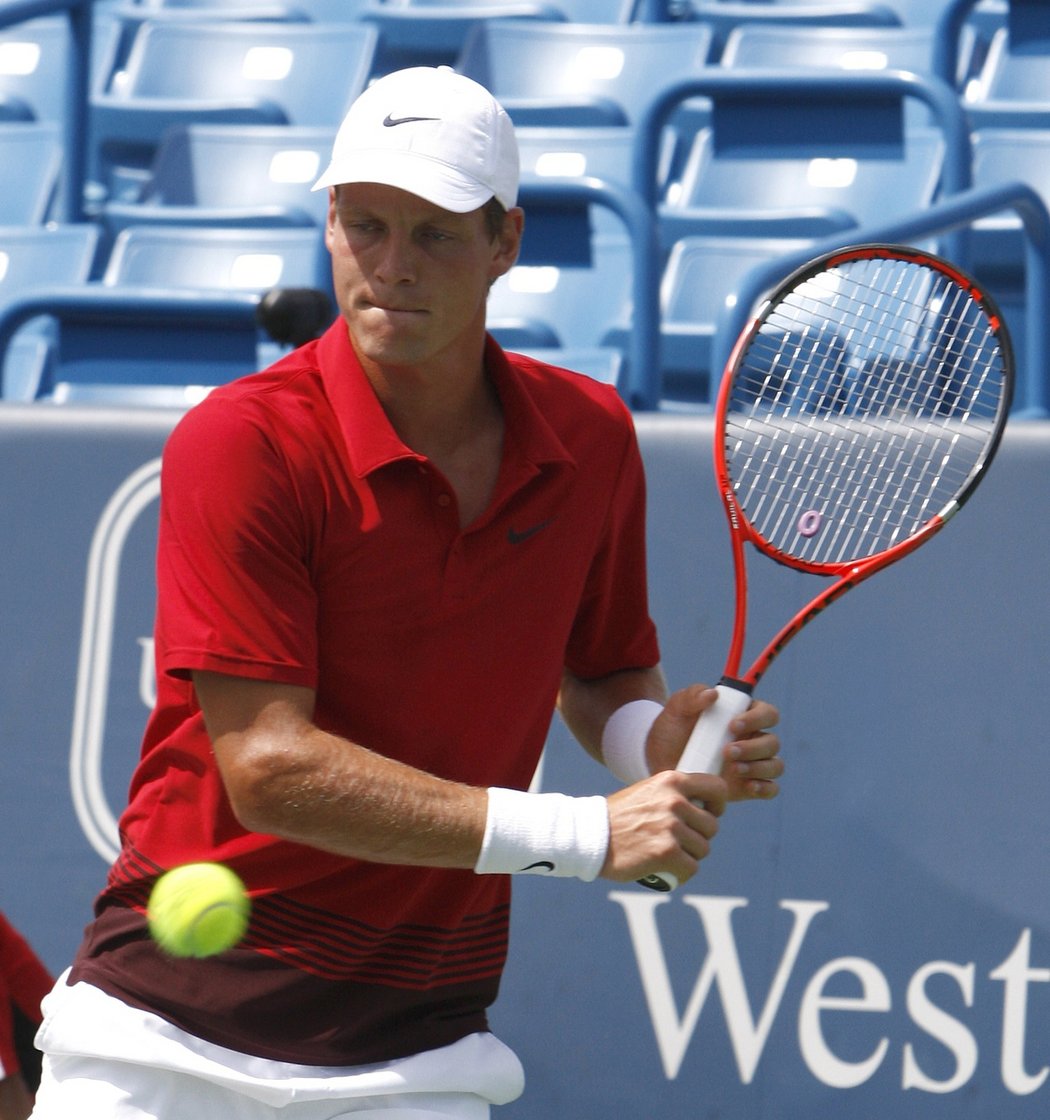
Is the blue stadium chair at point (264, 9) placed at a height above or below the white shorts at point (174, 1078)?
above

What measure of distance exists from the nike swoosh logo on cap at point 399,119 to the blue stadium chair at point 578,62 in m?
3.99

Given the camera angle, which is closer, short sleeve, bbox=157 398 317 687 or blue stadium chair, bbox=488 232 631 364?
short sleeve, bbox=157 398 317 687

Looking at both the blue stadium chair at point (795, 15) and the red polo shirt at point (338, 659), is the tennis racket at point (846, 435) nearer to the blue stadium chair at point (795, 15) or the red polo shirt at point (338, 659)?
the red polo shirt at point (338, 659)

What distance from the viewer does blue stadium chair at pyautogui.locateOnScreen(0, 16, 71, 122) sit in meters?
6.94

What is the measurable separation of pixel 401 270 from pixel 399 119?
18cm

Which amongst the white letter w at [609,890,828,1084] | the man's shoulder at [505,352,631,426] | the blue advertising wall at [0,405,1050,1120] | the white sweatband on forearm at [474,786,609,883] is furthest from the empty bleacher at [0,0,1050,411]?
the white sweatband on forearm at [474,786,609,883]

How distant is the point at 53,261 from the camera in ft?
19.0

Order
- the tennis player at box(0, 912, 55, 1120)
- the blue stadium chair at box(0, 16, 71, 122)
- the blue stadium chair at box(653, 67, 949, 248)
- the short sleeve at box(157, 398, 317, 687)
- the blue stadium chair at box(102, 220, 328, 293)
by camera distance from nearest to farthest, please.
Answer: the short sleeve at box(157, 398, 317, 687), the tennis player at box(0, 912, 55, 1120), the blue stadium chair at box(653, 67, 949, 248), the blue stadium chair at box(102, 220, 328, 293), the blue stadium chair at box(0, 16, 71, 122)

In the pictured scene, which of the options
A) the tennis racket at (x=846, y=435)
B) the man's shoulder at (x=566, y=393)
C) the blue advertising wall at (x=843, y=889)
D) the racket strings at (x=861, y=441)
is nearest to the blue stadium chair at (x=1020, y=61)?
the tennis racket at (x=846, y=435)

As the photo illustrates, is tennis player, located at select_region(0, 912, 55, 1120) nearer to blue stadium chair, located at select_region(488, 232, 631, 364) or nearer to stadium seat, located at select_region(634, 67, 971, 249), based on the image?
stadium seat, located at select_region(634, 67, 971, 249)

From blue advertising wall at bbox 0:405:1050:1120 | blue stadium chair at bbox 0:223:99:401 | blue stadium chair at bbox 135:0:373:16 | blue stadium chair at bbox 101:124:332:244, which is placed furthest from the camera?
blue stadium chair at bbox 135:0:373:16

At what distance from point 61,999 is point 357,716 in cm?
51

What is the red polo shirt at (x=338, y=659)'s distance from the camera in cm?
214

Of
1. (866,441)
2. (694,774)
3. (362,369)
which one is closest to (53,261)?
(866,441)
